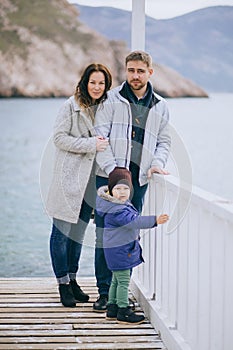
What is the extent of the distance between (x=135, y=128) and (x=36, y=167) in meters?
9.26

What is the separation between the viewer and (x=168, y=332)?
3.14 metres

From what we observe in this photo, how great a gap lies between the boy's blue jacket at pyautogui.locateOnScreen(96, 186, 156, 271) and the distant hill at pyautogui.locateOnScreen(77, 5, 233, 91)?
8345 millimetres

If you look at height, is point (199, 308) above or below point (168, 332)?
above

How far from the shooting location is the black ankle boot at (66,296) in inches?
148

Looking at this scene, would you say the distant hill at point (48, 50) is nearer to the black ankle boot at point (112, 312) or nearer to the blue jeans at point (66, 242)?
the blue jeans at point (66, 242)

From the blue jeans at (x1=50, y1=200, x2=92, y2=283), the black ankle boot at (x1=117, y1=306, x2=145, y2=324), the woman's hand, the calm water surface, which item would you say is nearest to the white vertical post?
the woman's hand

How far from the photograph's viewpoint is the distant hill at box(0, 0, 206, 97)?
1116cm

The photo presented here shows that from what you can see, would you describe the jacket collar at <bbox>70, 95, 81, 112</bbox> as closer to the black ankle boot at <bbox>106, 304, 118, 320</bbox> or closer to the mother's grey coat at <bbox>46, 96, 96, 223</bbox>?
the mother's grey coat at <bbox>46, 96, 96, 223</bbox>

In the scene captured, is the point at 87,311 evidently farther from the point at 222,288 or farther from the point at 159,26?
the point at 159,26

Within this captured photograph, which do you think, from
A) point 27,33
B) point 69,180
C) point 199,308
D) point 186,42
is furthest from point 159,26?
point 199,308

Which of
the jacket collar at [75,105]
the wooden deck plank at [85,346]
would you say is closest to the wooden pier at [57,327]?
the wooden deck plank at [85,346]

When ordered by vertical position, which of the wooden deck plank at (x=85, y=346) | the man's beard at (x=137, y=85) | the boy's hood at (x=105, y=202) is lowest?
the wooden deck plank at (x=85, y=346)

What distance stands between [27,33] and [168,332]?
8568 millimetres

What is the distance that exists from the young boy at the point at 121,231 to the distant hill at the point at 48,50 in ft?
25.3
